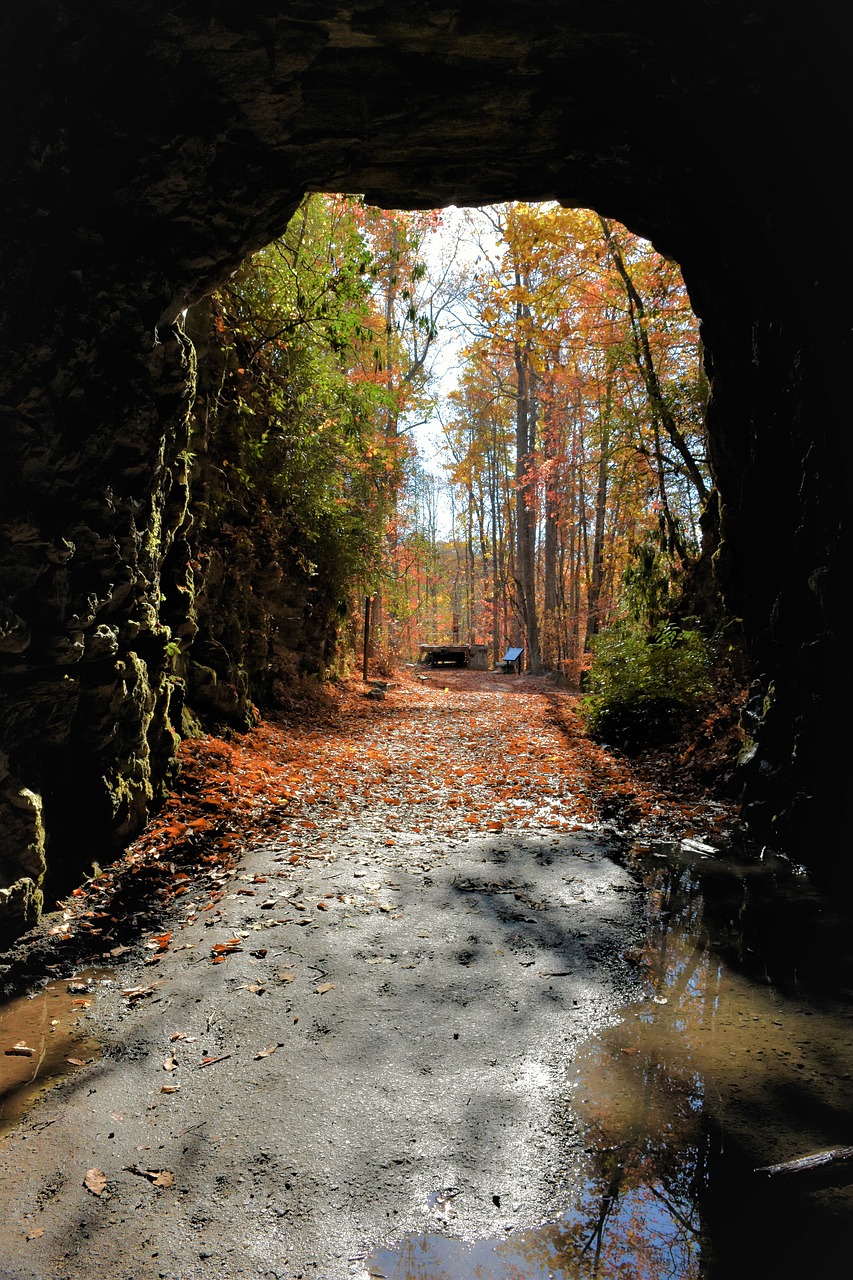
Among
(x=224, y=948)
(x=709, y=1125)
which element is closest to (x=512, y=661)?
(x=224, y=948)

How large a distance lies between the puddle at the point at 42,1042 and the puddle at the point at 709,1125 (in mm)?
1778

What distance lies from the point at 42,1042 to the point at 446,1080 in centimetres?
202

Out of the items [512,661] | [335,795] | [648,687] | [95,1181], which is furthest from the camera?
[512,661]

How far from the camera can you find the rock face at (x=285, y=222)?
168 inches

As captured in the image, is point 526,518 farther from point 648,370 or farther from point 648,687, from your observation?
point 648,687

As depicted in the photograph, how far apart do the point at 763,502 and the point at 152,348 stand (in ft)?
18.3

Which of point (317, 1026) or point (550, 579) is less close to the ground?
point (550, 579)

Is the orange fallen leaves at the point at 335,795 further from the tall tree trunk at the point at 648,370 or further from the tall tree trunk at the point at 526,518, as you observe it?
the tall tree trunk at the point at 526,518

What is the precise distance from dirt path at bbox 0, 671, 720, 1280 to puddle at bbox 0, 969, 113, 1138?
2.6 inches

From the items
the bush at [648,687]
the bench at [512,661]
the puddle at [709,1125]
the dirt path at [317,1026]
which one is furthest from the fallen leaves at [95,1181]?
the bench at [512,661]

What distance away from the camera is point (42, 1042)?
316cm

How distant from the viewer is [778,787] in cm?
559

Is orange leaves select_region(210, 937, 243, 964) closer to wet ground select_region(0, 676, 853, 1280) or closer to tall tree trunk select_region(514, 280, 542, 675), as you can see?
wet ground select_region(0, 676, 853, 1280)

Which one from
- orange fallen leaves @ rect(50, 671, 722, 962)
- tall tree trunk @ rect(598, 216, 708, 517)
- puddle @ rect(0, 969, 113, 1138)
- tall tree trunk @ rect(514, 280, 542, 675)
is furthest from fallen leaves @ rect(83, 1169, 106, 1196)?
tall tree trunk @ rect(514, 280, 542, 675)
